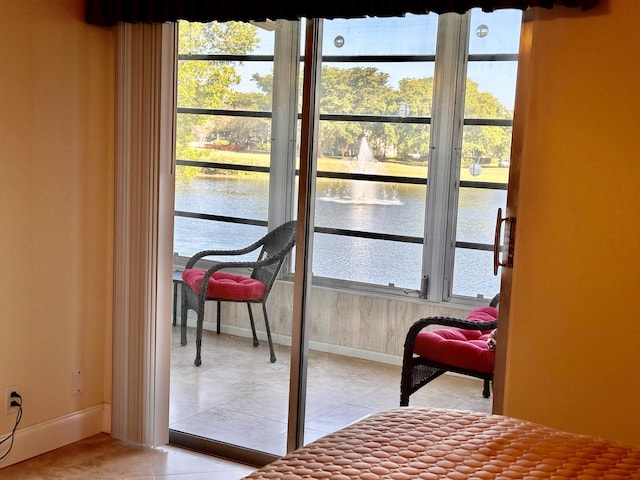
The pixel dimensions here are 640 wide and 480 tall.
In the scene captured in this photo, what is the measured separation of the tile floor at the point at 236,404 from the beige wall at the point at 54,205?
32cm

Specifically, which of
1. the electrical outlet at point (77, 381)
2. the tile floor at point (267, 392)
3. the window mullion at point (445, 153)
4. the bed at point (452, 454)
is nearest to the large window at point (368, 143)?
the window mullion at point (445, 153)

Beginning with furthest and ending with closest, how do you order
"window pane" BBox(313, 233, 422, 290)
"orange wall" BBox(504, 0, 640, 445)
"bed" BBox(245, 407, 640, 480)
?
"window pane" BBox(313, 233, 422, 290)
"orange wall" BBox(504, 0, 640, 445)
"bed" BBox(245, 407, 640, 480)

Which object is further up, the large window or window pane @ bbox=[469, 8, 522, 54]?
window pane @ bbox=[469, 8, 522, 54]

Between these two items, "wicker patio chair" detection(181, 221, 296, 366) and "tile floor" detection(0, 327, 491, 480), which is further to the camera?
"wicker patio chair" detection(181, 221, 296, 366)

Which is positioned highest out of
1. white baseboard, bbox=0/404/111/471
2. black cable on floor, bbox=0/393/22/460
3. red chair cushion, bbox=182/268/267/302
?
red chair cushion, bbox=182/268/267/302

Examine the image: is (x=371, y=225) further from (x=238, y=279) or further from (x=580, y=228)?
(x=580, y=228)

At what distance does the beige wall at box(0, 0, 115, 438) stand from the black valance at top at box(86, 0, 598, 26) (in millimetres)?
187

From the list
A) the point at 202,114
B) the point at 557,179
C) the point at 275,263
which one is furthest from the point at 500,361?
the point at 202,114

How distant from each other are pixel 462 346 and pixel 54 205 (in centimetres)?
195

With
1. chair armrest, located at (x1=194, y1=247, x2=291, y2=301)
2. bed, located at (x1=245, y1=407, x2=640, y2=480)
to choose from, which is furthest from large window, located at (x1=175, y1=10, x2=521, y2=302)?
bed, located at (x1=245, y1=407, x2=640, y2=480)

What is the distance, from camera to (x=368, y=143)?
337cm

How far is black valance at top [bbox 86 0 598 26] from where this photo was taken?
2834 millimetres

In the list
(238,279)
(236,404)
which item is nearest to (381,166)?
(238,279)

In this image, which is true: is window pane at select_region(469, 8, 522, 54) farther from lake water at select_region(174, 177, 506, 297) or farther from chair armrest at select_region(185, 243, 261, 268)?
chair armrest at select_region(185, 243, 261, 268)
